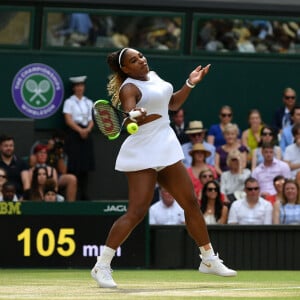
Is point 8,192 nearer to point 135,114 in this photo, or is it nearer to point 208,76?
point 208,76

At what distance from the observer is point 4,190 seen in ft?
47.1

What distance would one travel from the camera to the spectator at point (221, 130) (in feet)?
56.6

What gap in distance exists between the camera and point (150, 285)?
9.79 m

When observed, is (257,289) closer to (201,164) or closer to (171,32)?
(201,164)

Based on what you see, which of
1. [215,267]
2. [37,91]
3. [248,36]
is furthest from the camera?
[248,36]

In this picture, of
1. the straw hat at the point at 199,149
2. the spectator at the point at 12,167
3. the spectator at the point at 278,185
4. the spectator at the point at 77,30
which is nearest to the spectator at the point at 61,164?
the spectator at the point at 12,167

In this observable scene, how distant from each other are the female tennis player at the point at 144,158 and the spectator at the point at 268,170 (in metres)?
6.31

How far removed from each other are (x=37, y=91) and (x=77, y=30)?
110 centimetres

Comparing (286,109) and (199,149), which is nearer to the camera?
(199,149)

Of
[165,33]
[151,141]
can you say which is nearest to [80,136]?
[165,33]

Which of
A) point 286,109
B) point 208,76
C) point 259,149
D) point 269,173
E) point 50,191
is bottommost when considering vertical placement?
point 50,191

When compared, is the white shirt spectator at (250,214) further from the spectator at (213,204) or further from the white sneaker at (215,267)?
the white sneaker at (215,267)

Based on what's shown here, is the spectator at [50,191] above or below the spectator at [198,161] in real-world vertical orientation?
below

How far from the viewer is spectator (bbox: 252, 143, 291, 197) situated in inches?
623
